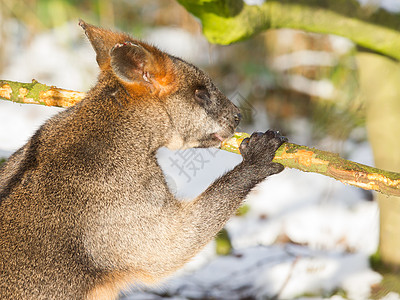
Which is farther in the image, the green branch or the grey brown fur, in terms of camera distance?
the green branch

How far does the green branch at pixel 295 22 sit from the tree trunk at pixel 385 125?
539mm

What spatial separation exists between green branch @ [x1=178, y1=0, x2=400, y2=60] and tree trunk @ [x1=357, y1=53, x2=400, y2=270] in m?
0.54

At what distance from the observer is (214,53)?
8289mm

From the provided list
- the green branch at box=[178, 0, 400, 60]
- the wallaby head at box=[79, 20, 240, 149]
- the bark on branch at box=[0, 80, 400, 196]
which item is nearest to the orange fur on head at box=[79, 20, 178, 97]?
the wallaby head at box=[79, 20, 240, 149]

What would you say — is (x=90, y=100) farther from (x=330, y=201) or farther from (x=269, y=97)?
(x=269, y=97)

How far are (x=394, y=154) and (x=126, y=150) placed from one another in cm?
319

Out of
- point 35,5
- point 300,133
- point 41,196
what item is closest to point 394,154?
point 300,133

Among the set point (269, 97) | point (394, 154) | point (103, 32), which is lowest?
point (269, 97)

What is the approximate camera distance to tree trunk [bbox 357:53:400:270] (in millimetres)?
4965

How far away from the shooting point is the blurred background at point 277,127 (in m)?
4.71

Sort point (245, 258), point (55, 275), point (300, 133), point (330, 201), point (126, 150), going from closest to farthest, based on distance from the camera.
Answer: point (55, 275), point (126, 150), point (245, 258), point (330, 201), point (300, 133)

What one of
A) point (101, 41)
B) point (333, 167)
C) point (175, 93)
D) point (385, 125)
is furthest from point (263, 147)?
point (385, 125)

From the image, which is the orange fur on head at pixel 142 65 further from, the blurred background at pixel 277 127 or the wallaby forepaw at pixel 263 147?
the blurred background at pixel 277 127

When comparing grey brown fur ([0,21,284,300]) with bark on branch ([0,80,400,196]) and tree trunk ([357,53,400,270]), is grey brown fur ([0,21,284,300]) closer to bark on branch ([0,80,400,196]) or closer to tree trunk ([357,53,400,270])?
bark on branch ([0,80,400,196])
